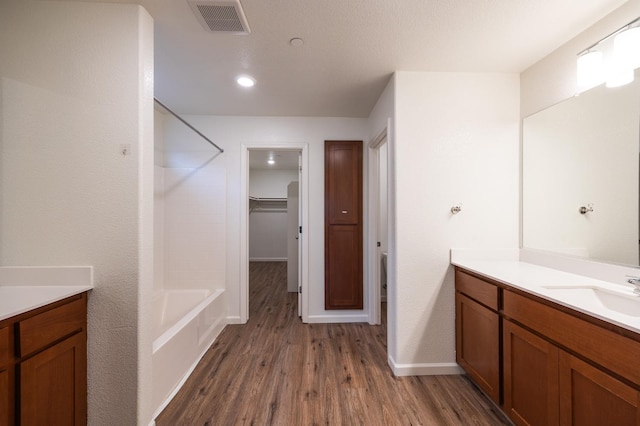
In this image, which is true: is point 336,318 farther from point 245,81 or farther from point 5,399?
point 245,81

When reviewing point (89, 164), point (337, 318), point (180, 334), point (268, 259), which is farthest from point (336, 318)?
point (268, 259)

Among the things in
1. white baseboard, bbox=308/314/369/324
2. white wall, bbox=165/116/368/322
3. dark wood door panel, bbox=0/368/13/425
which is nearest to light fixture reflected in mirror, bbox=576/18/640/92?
white wall, bbox=165/116/368/322

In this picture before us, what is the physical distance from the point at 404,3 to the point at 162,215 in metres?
2.97

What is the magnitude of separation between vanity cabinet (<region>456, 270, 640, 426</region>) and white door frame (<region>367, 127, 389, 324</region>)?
133 centimetres

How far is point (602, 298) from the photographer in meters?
1.33

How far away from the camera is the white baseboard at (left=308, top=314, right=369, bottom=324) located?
296 cm

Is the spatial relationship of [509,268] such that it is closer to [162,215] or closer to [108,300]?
[108,300]

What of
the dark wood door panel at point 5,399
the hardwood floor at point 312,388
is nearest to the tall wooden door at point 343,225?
the hardwood floor at point 312,388

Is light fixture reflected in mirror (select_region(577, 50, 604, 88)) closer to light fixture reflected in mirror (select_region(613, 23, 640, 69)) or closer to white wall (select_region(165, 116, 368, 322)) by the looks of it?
light fixture reflected in mirror (select_region(613, 23, 640, 69))

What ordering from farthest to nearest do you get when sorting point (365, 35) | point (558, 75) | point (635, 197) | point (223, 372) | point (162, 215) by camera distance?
point (162, 215) → point (223, 372) → point (558, 75) → point (365, 35) → point (635, 197)

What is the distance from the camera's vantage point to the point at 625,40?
4.36 ft

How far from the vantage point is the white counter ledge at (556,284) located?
3.29ft

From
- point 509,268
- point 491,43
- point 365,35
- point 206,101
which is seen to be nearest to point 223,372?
point 509,268

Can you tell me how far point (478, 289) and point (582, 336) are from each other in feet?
2.18
